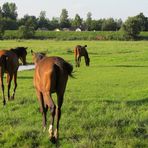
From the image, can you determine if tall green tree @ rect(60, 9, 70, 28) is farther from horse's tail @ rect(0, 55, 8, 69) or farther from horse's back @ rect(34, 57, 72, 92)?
horse's back @ rect(34, 57, 72, 92)

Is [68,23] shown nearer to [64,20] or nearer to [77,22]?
[64,20]

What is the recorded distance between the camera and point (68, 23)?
175750mm

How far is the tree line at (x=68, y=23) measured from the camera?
362 feet

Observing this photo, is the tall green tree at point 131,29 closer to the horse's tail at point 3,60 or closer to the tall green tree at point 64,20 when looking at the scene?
the tall green tree at point 64,20

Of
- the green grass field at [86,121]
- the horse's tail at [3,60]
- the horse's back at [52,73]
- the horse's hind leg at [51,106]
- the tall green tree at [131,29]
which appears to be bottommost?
the tall green tree at [131,29]

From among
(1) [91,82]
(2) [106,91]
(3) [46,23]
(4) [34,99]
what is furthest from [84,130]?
(3) [46,23]

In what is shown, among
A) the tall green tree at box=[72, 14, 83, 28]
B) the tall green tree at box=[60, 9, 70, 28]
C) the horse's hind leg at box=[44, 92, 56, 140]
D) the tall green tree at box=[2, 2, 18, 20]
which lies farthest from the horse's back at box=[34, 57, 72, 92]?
the tall green tree at box=[2, 2, 18, 20]

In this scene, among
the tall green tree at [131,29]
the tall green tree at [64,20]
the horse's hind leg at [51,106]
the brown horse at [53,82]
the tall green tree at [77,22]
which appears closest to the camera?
the horse's hind leg at [51,106]

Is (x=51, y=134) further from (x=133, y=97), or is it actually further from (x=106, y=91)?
(x=106, y=91)

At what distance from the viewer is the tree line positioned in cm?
11028

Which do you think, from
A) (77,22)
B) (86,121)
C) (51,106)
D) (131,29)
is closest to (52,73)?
(51,106)

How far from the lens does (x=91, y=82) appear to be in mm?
20875

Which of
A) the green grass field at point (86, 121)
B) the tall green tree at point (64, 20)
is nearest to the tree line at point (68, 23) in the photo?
the tall green tree at point (64, 20)

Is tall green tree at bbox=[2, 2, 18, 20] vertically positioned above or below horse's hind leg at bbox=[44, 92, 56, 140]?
above
